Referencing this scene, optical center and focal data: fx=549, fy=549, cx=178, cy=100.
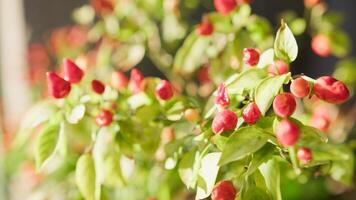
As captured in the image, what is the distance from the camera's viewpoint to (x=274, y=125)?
0.51m

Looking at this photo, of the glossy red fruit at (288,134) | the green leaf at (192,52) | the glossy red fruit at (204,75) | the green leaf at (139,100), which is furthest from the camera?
the glossy red fruit at (204,75)

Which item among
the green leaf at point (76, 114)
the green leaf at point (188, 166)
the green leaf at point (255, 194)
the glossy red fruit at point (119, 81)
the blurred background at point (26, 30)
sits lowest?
the blurred background at point (26, 30)

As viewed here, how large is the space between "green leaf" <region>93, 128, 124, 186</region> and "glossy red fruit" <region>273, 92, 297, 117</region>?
25 centimetres

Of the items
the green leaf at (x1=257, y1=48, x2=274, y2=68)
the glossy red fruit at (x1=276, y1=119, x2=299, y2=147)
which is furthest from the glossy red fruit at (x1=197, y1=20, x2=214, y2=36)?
the glossy red fruit at (x1=276, y1=119, x2=299, y2=147)

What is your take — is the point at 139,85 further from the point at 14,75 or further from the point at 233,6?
the point at 14,75

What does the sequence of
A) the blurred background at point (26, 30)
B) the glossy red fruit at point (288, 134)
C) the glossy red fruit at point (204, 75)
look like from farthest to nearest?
the blurred background at point (26, 30) → the glossy red fruit at point (204, 75) → the glossy red fruit at point (288, 134)

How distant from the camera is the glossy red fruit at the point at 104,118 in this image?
676 millimetres

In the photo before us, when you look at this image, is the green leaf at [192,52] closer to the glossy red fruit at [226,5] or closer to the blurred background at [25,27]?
the glossy red fruit at [226,5]

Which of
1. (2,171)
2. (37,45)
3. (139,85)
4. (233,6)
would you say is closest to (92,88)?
(139,85)

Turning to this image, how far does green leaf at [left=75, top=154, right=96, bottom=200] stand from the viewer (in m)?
0.66

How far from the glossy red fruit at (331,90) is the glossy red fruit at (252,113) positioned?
0.06 meters

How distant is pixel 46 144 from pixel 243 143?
28 cm

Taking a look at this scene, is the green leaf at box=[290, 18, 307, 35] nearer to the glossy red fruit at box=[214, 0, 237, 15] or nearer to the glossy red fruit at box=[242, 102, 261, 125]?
the glossy red fruit at box=[214, 0, 237, 15]

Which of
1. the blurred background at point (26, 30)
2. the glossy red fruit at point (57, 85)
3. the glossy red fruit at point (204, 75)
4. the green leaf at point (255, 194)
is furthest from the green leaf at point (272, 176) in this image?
the blurred background at point (26, 30)
